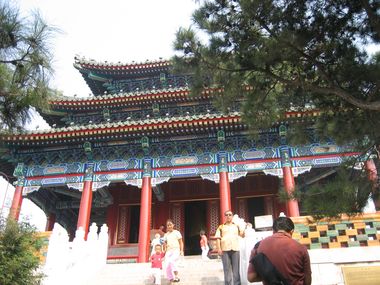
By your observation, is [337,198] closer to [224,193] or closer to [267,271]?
[267,271]

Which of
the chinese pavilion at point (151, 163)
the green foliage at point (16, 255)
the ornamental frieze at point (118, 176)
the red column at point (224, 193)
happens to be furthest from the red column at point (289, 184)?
the green foliage at point (16, 255)

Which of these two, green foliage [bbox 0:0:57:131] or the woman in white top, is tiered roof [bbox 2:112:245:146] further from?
green foliage [bbox 0:0:57:131]

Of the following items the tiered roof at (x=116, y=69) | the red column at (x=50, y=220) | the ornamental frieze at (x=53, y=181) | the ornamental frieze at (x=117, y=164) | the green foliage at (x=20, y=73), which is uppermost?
the tiered roof at (x=116, y=69)

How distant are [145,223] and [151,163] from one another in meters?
2.00

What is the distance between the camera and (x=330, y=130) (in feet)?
18.1

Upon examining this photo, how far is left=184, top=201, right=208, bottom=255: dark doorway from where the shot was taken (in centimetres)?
1458

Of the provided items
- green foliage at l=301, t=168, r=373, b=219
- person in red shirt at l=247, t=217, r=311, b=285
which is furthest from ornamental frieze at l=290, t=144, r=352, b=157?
person in red shirt at l=247, t=217, r=311, b=285

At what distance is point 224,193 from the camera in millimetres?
11781

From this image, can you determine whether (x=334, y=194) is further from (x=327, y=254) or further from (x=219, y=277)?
(x=219, y=277)

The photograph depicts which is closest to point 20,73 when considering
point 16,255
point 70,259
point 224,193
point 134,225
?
point 16,255

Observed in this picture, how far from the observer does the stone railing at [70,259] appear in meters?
8.34

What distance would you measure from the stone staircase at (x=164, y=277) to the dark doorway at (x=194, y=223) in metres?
5.62

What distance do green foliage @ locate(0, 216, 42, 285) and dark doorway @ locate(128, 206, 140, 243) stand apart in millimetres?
7958

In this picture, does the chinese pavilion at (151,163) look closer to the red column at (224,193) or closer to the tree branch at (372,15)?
the red column at (224,193)
